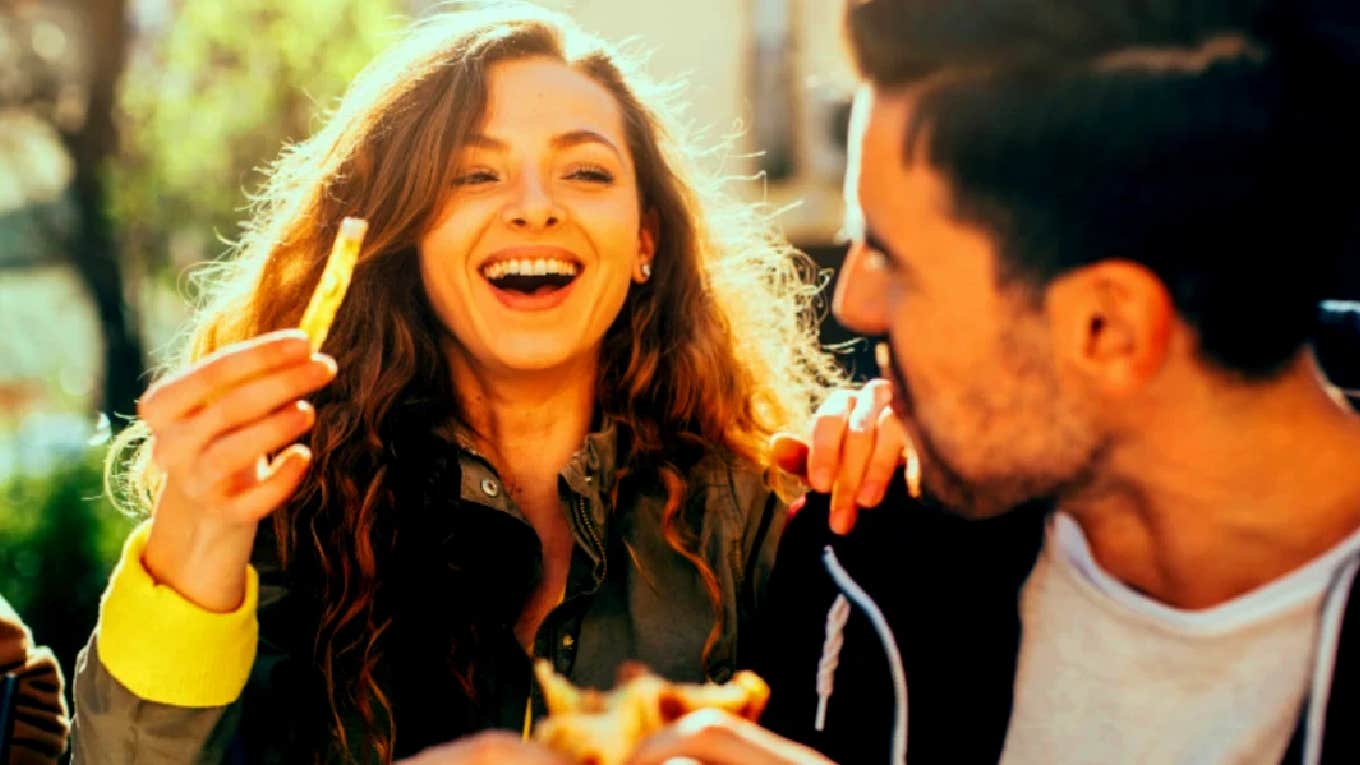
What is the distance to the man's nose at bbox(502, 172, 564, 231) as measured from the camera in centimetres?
292

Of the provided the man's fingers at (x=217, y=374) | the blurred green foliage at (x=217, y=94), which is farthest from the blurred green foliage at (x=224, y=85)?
the man's fingers at (x=217, y=374)

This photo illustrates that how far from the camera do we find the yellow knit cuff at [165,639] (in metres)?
2.36

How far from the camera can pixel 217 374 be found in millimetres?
2217

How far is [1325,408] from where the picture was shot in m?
1.98

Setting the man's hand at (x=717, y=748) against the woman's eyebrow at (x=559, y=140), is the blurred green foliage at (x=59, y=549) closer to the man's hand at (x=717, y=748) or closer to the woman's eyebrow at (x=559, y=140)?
the woman's eyebrow at (x=559, y=140)

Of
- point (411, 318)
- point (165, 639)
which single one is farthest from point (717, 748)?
point (411, 318)

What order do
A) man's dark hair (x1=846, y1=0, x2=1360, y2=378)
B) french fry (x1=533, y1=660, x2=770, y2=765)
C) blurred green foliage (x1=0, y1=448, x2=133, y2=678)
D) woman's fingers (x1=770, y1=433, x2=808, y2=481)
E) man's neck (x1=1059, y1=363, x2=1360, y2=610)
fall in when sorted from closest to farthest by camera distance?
1. french fry (x1=533, y1=660, x2=770, y2=765)
2. man's dark hair (x1=846, y1=0, x2=1360, y2=378)
3. man's neck (x1=1059, y1=363, x2=1360, y2=610)
4. woman's fingers (x1=770, y1=433, x2=808, y2=481)
5. blurred green foliage (x1=0, y1=448, x2=133, y2=678)

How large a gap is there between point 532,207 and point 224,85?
836 cm

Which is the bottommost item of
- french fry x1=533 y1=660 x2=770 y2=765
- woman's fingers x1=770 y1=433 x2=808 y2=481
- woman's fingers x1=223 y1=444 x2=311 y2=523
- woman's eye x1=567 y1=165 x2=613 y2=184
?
french fry x1=533 y1=660 x2=770 y2=765

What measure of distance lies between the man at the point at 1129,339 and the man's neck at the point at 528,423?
1.10 metres

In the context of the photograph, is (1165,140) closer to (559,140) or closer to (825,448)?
(825,448)

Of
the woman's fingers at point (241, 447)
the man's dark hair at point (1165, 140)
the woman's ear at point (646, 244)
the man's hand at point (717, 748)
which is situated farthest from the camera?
the woman's ear at point (646, 244)

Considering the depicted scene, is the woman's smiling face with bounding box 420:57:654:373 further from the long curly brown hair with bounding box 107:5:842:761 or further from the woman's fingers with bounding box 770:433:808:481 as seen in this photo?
the woman's fingers with bounding box 770:433:808:481

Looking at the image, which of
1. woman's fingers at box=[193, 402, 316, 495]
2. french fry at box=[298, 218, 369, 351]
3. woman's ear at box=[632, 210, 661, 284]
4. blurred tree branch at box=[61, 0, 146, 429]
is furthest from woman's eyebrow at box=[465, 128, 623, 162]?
blurred tree branch at box=[61, 0, 146, 429]
